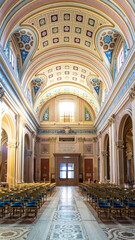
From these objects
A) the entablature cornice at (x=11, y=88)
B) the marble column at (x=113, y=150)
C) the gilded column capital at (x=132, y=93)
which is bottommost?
the marble column at (x=113, y=150)

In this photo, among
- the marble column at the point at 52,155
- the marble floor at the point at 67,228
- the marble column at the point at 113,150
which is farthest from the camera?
the marble column at the point at 52,155

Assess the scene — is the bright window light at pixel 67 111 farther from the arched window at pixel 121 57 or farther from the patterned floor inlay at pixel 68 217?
the patterned floor inlay at pixel 68 217

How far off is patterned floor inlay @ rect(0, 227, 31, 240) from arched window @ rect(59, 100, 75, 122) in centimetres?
2615

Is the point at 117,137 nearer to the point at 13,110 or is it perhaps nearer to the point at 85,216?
the point at 13,110

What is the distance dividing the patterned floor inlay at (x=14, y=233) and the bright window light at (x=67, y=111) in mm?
26153

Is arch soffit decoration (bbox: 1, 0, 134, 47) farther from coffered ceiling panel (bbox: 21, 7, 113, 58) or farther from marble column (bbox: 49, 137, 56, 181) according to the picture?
marble column (bbox: 49, 137, 56, 181)

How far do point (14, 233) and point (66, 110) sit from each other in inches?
1063

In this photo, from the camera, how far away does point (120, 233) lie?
611 centimetres

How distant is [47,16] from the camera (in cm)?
1689

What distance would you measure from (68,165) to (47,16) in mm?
18555

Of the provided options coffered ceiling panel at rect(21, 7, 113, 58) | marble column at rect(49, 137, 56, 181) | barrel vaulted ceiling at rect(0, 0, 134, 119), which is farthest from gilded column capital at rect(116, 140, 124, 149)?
marble column at rect(49, 137, 56, 181)

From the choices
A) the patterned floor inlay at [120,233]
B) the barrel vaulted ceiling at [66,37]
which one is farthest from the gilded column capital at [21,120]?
the patterned floor inlay at [120,233]

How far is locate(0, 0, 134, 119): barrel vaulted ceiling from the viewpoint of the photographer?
573 inches

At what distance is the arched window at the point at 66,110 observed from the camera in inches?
1282
